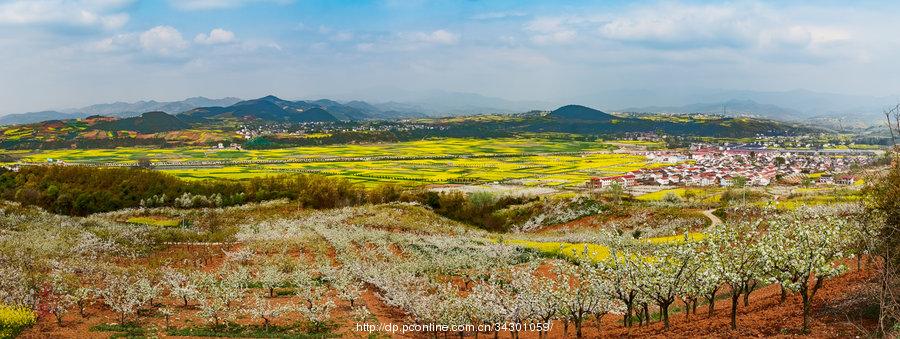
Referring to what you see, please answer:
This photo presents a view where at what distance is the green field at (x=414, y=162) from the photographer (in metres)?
111

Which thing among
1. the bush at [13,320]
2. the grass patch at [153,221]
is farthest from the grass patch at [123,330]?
the grass patch at [153,221]

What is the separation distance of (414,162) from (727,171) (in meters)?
69.0

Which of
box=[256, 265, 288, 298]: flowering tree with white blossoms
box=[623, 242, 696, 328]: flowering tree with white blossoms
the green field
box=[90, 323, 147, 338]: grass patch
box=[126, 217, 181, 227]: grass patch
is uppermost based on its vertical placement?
box=[623, 242, 696, 328]: flowering tree with white blossoms

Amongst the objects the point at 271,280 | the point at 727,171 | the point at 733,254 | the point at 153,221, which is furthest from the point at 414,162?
the point at 733,254

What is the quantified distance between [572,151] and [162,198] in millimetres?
123324

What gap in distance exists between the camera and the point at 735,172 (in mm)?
117438

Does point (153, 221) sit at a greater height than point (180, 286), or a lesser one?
lesser

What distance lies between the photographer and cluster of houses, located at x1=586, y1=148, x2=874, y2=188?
102 m

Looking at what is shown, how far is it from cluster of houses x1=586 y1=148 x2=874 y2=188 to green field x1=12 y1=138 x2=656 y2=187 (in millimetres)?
6800

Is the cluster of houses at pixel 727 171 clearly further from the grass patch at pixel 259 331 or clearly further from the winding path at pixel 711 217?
the grass patch at pixel 259 331

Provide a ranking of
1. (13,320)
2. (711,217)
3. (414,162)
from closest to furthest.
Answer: (13,320) → (711,217) → (414,162)

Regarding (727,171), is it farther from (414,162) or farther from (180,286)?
(180,286)

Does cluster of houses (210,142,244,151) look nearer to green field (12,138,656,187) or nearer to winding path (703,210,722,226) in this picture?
green field (12,138,656,187)

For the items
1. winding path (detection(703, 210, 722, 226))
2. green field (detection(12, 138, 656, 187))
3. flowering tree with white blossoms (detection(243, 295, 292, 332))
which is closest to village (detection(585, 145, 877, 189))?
green field (detection(12, 138, 656, 187))
